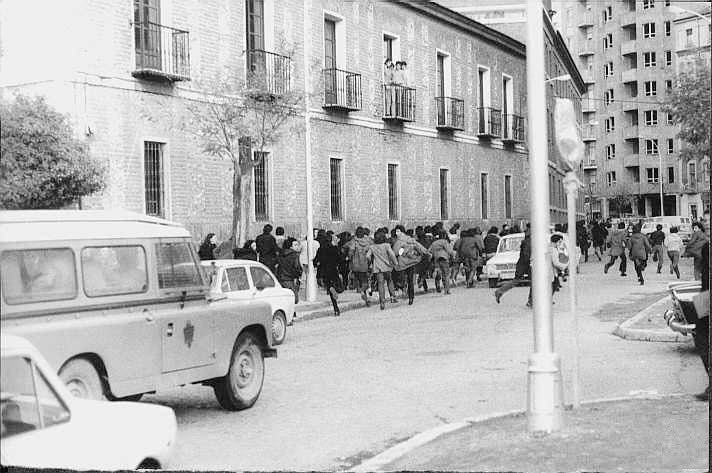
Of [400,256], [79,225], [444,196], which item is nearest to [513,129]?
[444,196]

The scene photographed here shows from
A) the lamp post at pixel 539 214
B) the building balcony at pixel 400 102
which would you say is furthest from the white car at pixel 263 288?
the lamp post at pixel 539 214

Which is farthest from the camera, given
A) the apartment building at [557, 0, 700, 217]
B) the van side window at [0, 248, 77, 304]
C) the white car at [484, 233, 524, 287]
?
the white car at [484, 233, 524, 287]

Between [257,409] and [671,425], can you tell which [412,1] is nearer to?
[257,409]

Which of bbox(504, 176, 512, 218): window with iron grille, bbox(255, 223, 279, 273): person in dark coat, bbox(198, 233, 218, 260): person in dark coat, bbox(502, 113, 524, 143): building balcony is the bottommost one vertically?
bbox(255, 223, 279, 273): person in dark coat

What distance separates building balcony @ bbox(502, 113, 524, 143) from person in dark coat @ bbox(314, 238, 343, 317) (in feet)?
27.9

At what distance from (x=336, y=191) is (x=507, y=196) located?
3759 millimetres

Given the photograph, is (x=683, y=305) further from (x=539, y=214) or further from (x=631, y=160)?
(x=631, y=160)

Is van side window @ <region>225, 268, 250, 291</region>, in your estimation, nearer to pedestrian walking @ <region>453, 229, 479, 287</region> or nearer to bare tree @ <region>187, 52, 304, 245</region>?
bare tree @ <region>187, 52, 304, 245</region>

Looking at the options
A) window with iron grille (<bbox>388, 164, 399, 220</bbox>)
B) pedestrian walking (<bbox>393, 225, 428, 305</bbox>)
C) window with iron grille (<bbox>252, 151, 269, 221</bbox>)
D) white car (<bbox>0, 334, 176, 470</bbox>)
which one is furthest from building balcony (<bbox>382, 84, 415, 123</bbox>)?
pedestrian walking (<bbox>393, 225, 428, 305</bbox>)

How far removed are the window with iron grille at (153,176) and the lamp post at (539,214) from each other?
2.59m

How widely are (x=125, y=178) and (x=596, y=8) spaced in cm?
337

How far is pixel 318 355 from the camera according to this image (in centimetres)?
1155

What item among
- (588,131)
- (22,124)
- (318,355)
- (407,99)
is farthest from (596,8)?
(318,355)

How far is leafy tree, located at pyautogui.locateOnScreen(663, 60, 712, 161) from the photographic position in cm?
498
